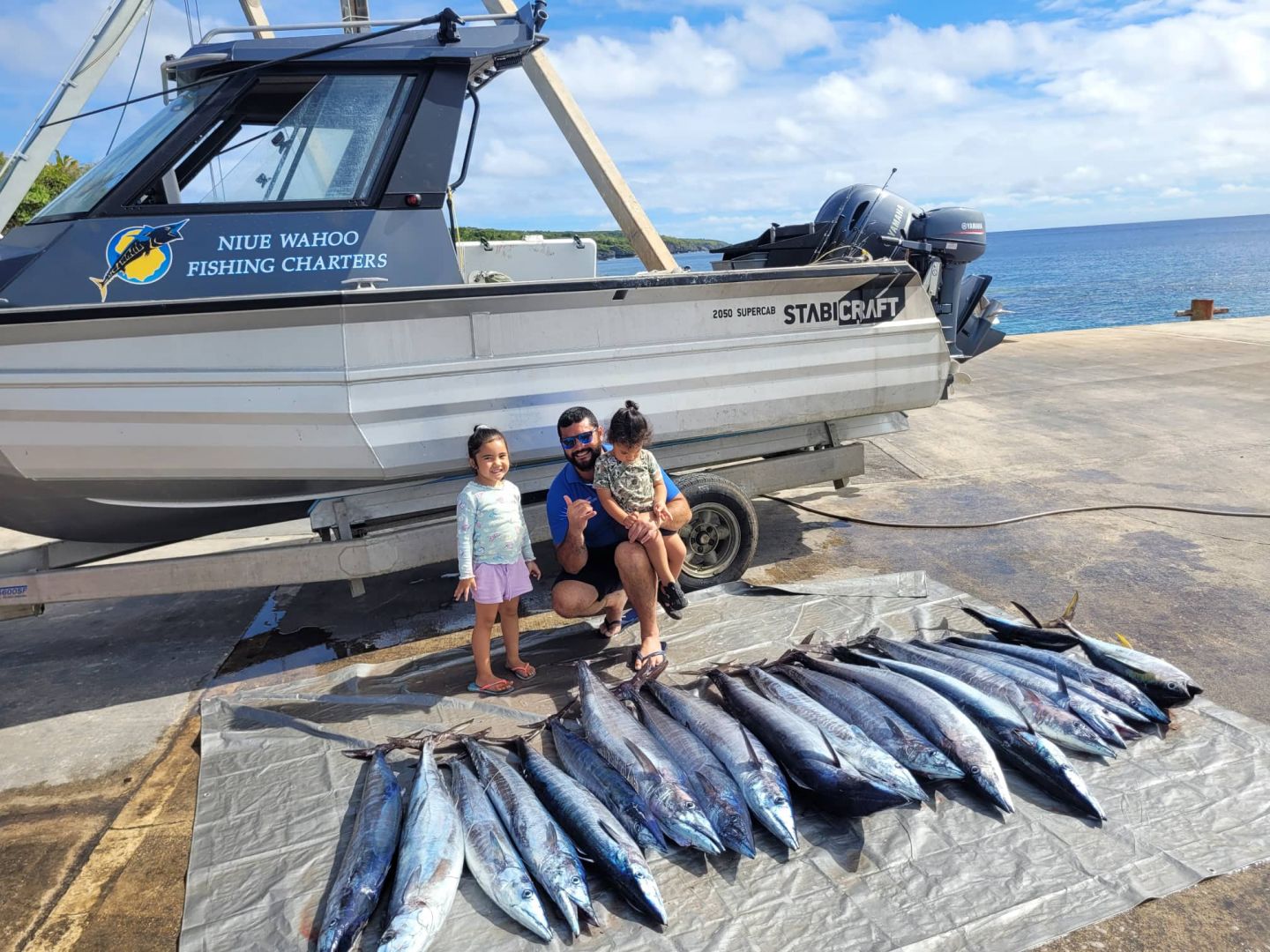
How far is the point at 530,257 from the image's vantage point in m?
5.95

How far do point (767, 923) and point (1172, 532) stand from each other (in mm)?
4759

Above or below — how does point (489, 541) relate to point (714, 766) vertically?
above

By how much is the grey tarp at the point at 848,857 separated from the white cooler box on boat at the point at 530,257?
310cm

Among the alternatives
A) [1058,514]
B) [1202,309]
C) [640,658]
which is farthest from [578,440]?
[1202,309]

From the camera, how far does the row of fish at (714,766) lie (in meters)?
2.74

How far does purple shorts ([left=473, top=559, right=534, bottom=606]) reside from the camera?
4.16m

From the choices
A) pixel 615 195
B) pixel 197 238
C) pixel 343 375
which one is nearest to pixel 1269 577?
pixel 615 195

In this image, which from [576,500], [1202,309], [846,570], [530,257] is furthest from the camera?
[1202,309]

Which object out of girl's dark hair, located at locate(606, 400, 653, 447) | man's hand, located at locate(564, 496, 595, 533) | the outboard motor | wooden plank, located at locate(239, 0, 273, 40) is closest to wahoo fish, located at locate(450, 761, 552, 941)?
man's hand, located at locate(564, 496, 595, 533)

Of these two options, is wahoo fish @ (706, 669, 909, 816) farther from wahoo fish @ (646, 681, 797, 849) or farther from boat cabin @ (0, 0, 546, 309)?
boat cabin @ (0, 0, 546, 309)

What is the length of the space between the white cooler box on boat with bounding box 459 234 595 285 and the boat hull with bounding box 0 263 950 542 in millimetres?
1293

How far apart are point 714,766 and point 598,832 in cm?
54

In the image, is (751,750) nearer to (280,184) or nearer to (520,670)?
(520,670)

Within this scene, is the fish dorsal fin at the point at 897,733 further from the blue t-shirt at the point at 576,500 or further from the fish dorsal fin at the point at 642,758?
the blue t-shirt at the point at 576,500
